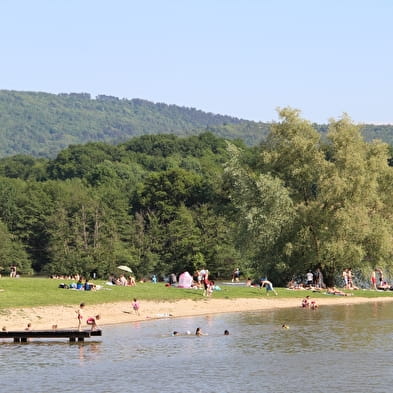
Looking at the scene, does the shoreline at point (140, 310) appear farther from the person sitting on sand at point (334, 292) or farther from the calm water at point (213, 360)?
the calm water at point (213, 360)

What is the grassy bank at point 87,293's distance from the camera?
176 feet

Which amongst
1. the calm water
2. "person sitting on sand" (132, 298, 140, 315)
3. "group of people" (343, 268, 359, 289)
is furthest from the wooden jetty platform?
"group of people" (343, 268, 359, 289)

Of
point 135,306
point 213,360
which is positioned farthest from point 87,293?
point 213,360

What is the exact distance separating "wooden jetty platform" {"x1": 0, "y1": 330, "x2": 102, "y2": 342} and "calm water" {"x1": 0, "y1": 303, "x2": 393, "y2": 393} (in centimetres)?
46

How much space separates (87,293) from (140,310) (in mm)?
3582

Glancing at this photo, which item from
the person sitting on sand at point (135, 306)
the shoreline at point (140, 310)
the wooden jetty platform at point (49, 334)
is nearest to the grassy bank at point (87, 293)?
the shoreline at point (140, 310)

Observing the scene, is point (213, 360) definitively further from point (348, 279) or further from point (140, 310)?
point (348, 279)

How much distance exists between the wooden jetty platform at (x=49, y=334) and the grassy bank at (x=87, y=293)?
6.65 meters

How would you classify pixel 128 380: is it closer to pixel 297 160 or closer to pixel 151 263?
pixel 297 160

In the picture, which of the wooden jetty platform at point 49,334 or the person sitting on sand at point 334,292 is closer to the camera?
the wooden jetty platform at point 49,334

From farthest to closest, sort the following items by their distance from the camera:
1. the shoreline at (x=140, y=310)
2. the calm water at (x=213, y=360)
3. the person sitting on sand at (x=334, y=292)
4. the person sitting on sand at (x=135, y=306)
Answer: the person sitting on sand at (x=334, y=292), the person sitting on sand at (x=135, y=306), the shoreline at (x=140, y=310), the calm water at (x=213, y=360)

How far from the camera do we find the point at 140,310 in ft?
189

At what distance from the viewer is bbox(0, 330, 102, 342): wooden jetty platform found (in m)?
43.8

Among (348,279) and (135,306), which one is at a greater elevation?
(348,279)
